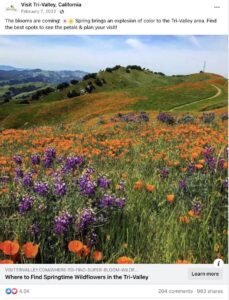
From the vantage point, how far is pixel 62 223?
284 centimetres

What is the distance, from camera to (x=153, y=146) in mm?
6383

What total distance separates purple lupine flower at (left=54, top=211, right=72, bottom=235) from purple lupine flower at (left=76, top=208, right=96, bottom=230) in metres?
0.08

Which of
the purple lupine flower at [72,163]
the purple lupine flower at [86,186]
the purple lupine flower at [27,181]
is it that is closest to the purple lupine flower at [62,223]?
the purple lupine flower at [86,186]

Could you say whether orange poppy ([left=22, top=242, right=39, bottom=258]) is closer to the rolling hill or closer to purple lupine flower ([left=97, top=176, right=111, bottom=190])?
purple lupine flower ([left=97, top=176, right=111, bottom=190])

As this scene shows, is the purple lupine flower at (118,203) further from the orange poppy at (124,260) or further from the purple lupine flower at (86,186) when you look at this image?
the orange poppy at (124,260)

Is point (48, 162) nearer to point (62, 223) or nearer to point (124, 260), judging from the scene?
point (62, 223)

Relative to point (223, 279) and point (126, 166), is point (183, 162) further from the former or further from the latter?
point (223, 279)

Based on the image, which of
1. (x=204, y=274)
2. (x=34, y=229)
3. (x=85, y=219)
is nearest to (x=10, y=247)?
(x=34, y=229)

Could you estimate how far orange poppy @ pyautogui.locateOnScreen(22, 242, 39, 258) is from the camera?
2670 millimetres

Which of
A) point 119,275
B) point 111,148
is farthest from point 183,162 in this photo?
point 119,275

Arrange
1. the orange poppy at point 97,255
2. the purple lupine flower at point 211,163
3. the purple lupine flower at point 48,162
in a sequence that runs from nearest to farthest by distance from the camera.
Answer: the orange poppy at point 97,255 < the purple lupine flower at point 211,163 < the purple lupine flower at point 48,162

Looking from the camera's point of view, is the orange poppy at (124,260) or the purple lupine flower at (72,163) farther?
the purple lupine flower at (72,163)

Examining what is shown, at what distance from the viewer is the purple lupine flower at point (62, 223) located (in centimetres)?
282

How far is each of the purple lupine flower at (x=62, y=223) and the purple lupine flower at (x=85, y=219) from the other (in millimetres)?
79
